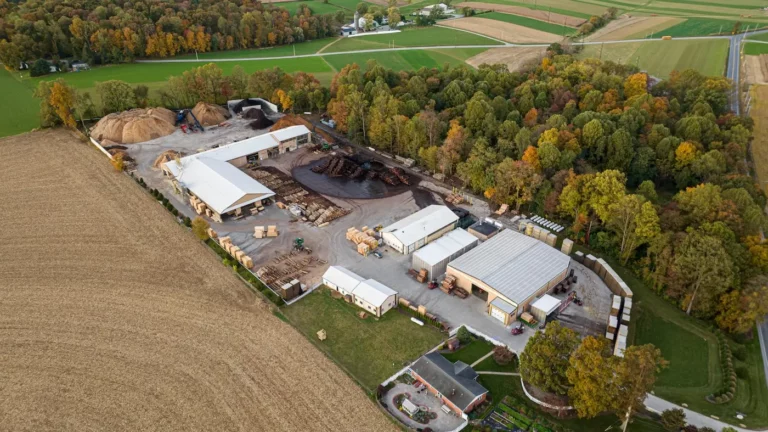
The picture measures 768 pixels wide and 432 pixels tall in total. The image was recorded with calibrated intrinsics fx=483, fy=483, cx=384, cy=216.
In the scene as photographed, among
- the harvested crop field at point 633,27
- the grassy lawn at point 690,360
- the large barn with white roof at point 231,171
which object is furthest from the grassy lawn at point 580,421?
the harvested crop field at point 633,27

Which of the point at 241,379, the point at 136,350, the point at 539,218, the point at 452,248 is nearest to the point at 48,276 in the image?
the point at 136,350

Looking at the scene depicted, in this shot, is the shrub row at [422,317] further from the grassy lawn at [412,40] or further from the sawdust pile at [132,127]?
the grassy lawn at [412,40]

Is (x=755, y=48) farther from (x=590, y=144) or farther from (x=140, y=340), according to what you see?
(x=140, y=340)

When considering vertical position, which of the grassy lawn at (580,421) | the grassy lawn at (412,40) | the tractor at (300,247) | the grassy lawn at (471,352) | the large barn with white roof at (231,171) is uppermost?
the grassy lawn at (412,40)

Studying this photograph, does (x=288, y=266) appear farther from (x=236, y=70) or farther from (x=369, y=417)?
(x=236, y=70)

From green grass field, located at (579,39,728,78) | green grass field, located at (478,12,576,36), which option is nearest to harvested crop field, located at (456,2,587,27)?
green grass field, located at (478,12,576,36)
